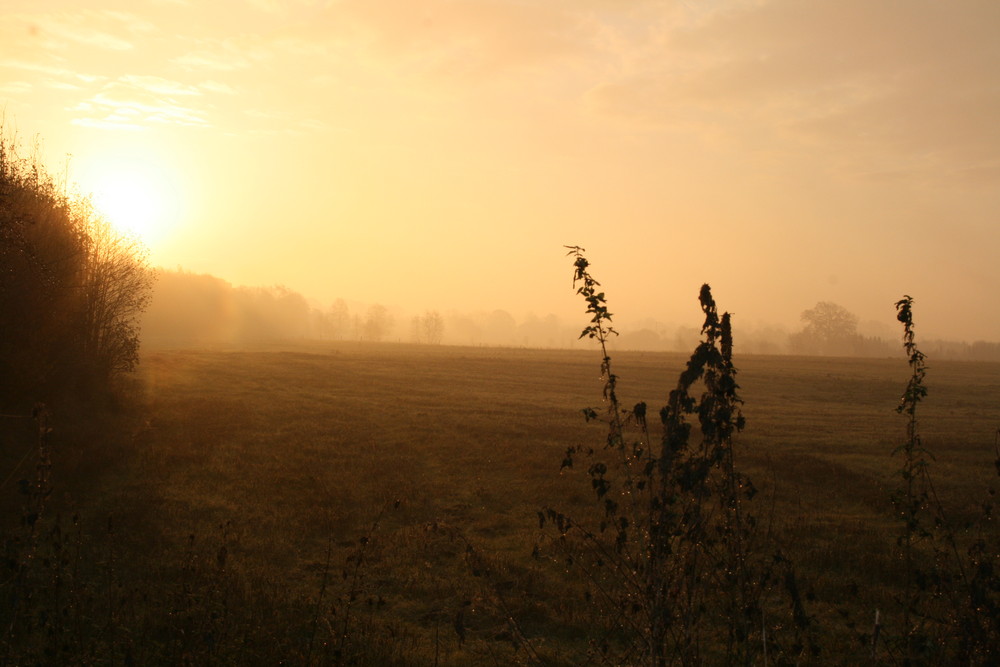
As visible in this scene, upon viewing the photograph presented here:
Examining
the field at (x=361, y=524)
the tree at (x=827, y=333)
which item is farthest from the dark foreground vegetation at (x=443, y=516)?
the tree at (x=827, y=333)

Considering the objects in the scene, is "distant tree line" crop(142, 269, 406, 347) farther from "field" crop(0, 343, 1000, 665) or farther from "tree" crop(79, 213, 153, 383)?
"field" crop(0, 343, 1000, 665)

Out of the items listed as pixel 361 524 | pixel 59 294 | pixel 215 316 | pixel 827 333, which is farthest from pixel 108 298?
pixel 827 333

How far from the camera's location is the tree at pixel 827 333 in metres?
164

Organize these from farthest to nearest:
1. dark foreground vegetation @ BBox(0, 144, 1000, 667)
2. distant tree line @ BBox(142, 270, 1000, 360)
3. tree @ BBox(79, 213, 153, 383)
A: distant tree line @ BBox(142, 270, 1000, 360), tree @ BBox(79, 213, 153, 383), dark foreground vegetation @ BBox(0, 144, 1000, 667)

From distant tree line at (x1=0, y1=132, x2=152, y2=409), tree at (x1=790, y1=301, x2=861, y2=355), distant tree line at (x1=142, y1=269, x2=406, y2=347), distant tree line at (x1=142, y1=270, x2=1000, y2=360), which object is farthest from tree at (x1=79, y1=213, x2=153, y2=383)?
tree at (x1=790, y1=301, x2=861, y2=355)

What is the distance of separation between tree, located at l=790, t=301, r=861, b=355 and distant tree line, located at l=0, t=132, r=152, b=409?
544 feet

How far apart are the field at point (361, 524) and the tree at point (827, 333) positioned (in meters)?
138

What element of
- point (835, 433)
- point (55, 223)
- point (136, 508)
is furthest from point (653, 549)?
point (835, 433)

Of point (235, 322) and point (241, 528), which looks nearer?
point (241, 528)

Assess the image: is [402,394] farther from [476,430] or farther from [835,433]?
[835,433]

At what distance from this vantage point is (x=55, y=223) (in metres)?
23.4

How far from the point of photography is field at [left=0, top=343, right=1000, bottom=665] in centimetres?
816

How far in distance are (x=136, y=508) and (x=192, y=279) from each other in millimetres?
149370

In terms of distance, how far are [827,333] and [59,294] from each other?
175m
